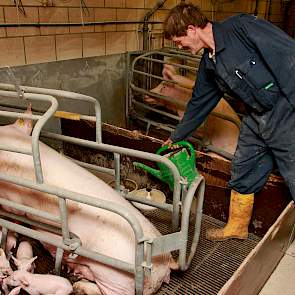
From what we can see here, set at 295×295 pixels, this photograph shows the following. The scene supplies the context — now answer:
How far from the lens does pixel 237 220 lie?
2.22 m

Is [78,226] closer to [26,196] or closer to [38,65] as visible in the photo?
[26,196]

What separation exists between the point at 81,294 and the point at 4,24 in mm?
2115

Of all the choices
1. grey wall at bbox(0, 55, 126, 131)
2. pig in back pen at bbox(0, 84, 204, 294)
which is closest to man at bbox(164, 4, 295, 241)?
pig in back pen at bbox(0, 84, 204, 294)

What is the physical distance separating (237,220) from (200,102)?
0.80 metres

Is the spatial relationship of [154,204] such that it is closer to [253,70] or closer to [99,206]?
[99,206]

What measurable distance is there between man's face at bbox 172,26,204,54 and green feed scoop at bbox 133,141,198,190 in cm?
73

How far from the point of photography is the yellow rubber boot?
85.2 inches

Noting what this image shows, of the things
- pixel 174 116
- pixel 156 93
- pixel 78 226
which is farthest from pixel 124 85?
pixel 78 226

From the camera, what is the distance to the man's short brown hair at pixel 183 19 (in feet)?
5.86

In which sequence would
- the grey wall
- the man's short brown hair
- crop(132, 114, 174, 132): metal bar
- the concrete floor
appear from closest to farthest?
the man's short brown hair → the concrete floor → the grey wall → crop(132, 114, 174, 132): metal bar

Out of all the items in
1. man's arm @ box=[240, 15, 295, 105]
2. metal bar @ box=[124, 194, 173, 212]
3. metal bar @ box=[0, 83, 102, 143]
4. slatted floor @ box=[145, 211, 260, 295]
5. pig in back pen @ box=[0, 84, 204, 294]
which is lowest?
slatted floor @ box=[145, 211, 260, 295]

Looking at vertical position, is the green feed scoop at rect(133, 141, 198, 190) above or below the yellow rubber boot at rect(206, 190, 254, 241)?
above

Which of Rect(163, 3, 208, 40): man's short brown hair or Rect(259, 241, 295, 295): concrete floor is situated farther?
Rect(259, 241, 295, 295): concrete floor

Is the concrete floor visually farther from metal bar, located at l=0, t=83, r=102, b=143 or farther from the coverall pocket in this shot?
metal bar, located at l=0, t=83, r=102, b=143
